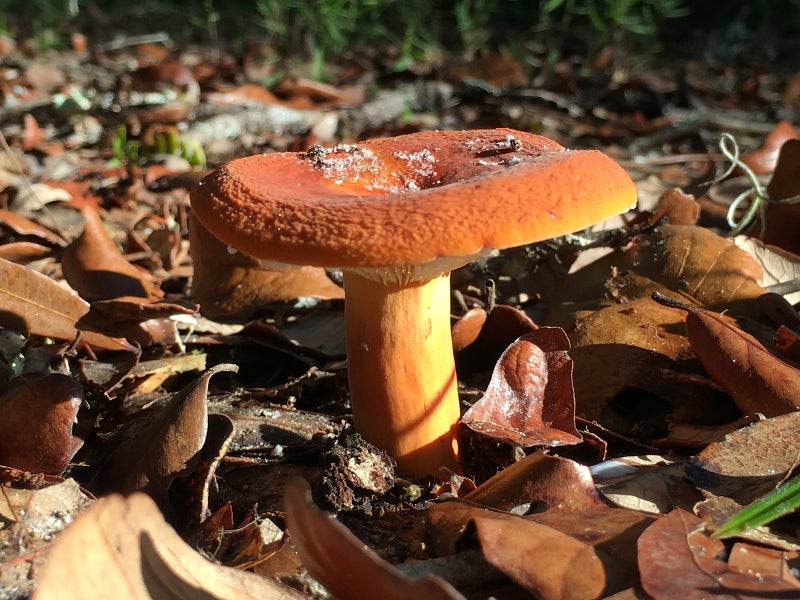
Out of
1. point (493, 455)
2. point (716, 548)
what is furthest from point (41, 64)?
point (716, 548)

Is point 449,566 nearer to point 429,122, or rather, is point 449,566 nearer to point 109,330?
point 109,330

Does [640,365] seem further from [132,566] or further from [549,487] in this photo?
[132,566]

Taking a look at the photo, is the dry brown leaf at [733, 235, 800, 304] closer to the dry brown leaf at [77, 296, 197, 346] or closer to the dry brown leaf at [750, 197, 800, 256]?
the dry brown leaf at [750, 197, 800, 256]

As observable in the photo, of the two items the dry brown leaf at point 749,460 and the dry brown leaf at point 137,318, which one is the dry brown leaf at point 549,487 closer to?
the dry brown leaf at point 749,460

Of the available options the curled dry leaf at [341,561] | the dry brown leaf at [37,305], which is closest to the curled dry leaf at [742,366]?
the curled dry leaf at [341,561]

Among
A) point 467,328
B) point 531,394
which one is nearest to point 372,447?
point 531,394

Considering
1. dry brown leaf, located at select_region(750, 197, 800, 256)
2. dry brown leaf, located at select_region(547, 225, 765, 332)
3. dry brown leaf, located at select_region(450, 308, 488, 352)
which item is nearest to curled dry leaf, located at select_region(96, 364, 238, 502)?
dry brown leaf, located at select_region(450, 308, 488, 352)

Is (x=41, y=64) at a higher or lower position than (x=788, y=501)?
lower
